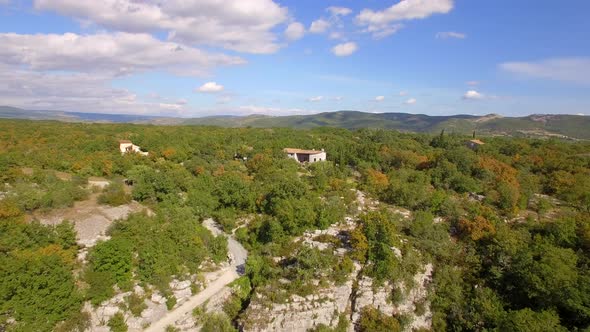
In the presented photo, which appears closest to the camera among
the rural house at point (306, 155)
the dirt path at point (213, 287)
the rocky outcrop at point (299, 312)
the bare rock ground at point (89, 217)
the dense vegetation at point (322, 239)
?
the dense vegetation at point (322, 239)

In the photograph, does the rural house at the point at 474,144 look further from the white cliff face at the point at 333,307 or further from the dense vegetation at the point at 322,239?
the white cliff face at the point at 333,307

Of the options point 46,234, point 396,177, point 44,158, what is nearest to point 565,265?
point 396,177

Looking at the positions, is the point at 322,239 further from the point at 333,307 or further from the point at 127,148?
the point at 127,148

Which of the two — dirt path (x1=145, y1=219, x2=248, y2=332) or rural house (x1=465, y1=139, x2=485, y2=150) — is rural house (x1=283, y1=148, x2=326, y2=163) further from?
rural house (x1=465, y1=139, x2=485, y2=150)

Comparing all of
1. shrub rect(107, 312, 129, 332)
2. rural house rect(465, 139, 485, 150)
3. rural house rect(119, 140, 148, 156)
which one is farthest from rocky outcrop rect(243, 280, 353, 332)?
rural house rect(465, 139, 485, 150)

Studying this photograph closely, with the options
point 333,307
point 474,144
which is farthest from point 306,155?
point 333,307

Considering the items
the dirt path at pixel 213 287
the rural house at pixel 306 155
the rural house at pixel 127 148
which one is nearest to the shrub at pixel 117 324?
the dirt path at pixel 213 287
